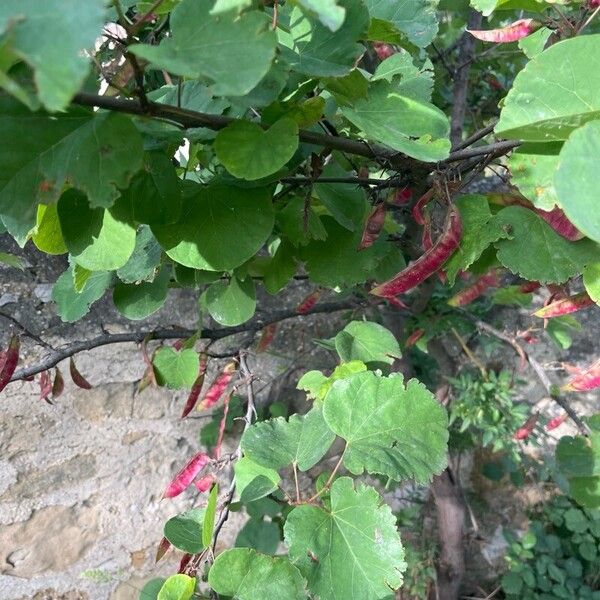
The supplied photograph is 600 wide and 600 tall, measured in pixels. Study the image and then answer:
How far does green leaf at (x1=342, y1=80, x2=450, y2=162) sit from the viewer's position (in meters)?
0.35

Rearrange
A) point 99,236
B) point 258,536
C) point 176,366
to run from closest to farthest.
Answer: point 99,236
point 176,366
point 258,536

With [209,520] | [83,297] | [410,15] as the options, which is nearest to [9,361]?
[83,297]

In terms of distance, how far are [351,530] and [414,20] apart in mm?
407

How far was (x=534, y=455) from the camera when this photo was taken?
1360mm

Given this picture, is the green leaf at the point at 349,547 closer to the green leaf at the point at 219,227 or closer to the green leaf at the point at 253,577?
the green leaf at the point at 253,577

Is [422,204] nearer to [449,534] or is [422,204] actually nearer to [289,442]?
[289,442]

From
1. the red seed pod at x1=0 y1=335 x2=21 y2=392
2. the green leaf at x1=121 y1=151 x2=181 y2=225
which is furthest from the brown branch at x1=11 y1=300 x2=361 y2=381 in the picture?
the green leaf at x1=121 y1=151 x2=181 y2=225

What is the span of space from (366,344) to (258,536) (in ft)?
1.39

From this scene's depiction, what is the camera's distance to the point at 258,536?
91cm

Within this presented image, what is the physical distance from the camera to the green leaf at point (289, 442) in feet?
1.62

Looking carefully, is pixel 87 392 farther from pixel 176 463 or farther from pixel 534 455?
pixel 534 455

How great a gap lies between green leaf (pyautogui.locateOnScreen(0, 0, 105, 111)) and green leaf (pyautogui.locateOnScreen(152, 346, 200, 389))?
54 cm

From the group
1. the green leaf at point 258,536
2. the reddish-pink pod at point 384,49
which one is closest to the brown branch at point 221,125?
the reddish-pink pod at point 384,49

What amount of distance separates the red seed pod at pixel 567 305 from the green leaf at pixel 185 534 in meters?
0.39
